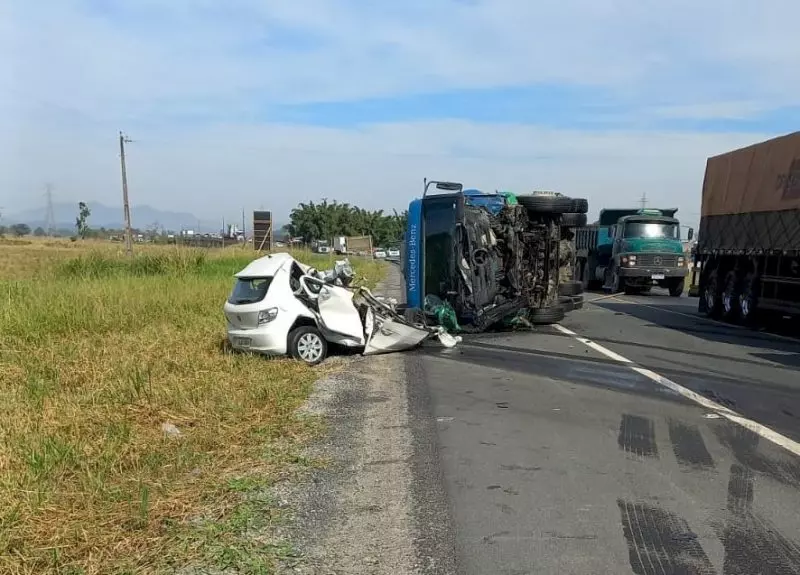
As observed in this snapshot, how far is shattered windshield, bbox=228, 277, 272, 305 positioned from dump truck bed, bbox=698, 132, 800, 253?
972cm

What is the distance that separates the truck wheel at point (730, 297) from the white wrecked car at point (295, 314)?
8.95 meters

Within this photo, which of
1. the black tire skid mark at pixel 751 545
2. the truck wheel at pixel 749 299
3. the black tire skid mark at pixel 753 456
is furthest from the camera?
the truck wheel at pixel 749 299

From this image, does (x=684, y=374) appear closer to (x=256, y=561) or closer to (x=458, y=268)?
(x=458, y=268)

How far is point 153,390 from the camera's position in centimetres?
840

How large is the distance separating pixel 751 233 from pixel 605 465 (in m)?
11.7

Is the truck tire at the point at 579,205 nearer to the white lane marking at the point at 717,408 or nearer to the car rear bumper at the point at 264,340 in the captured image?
the white lane marking at the point at 717,408

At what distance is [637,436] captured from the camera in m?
6.71

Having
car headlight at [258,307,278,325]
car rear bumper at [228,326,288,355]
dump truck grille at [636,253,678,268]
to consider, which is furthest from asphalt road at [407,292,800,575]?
dump truck grille at [636,253,678,268]

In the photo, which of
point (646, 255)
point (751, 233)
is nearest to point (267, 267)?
point (751, 233)

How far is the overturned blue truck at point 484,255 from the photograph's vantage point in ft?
45.4

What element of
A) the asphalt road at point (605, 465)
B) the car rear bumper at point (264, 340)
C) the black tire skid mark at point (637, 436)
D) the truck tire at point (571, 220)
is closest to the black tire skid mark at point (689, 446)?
the asphalt road at point (605, 465)

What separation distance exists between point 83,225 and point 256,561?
119955 millimetres

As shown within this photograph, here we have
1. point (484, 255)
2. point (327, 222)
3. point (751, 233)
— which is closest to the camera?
point (484, 255)

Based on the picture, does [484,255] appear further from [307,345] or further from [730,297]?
[730,297]
